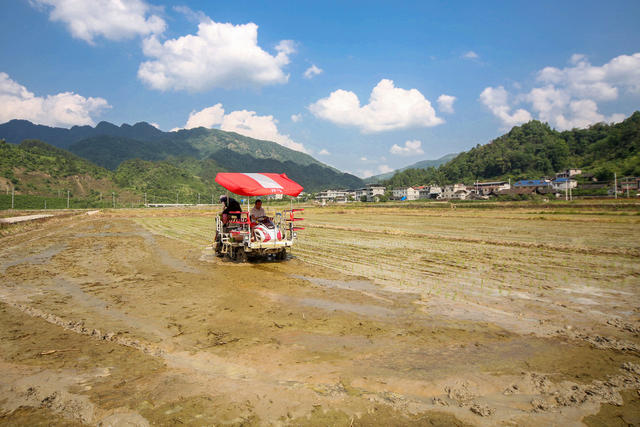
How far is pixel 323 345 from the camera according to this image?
5266 mm

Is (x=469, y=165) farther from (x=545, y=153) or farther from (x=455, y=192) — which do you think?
(x=455, y=192)

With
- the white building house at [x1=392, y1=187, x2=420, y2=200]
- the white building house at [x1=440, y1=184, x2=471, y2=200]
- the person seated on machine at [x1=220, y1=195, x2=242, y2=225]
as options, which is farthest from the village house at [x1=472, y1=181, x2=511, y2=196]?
the person seated on machine at [x1=220, y1=195, x2=242, y2=225]

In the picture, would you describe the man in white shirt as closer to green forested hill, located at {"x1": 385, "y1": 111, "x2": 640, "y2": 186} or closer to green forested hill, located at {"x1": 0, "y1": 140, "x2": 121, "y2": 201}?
green forested hill, located at {"x1": 385, "y1": 111, "x2": 640, "y2": 186}

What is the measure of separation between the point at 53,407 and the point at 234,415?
6.23 ft

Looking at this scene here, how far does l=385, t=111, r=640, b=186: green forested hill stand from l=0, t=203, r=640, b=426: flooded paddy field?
8761 centimetres

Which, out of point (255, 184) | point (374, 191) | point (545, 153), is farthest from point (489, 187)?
point (255, 184)

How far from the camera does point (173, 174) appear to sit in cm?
14150

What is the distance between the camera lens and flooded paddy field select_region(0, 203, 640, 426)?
3.49 metres

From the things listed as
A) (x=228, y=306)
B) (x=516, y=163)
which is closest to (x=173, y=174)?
Result: (x=516, y=163)

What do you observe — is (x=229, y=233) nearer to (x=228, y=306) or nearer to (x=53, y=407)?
(x=228, y=306)

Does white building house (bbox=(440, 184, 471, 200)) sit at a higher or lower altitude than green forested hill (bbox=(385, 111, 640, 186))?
lower

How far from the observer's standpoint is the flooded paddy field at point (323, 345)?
11.5 feet

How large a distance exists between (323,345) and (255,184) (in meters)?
7.00

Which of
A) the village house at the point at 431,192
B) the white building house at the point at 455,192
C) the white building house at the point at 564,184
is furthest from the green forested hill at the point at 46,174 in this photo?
the white building house at the point at 564,184
